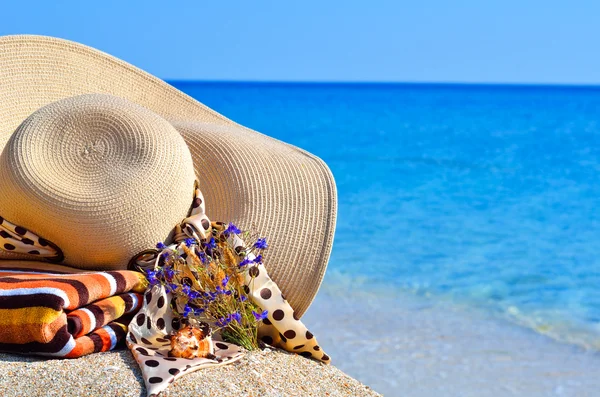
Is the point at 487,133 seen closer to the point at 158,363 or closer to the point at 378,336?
the point at 378,336

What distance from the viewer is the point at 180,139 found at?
2844 mm

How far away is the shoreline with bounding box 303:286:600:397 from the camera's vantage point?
141 inches

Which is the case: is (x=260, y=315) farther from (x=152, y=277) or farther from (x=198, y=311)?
(x=152, y=277)

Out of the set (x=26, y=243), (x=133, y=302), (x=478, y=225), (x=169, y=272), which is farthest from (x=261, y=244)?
(x=478, y=225)

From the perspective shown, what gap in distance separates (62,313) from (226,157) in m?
0.98

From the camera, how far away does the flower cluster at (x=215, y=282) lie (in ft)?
8.02

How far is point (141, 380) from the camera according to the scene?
2131mm

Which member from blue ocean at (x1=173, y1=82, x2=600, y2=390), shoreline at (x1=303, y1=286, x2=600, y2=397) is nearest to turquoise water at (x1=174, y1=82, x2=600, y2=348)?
blue ocean at (x1=173, y1=82, x2=600, y2=390)

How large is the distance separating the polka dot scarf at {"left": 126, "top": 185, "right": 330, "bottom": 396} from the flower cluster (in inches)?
0.8

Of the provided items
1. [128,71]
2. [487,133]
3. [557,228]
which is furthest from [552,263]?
[487,133]

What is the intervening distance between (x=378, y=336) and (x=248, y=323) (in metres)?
1.82

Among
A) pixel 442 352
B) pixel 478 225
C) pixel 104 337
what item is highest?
pixel 478 225

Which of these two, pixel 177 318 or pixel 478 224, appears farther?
pixel 478 224

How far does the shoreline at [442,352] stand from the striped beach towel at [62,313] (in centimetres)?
157
